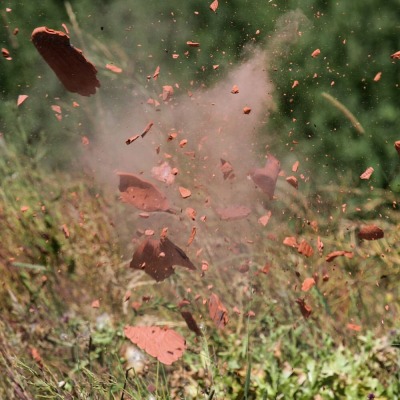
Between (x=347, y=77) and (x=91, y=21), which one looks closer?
(x=347, y=77)

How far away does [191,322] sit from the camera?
2057 millimetres

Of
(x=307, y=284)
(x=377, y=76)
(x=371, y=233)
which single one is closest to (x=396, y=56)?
(x=377, y=76)

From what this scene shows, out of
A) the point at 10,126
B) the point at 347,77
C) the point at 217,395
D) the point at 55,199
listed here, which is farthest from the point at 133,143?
the point at 217,395

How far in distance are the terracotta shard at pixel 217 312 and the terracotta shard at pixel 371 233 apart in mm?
467

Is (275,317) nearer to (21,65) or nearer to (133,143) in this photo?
(133,143)

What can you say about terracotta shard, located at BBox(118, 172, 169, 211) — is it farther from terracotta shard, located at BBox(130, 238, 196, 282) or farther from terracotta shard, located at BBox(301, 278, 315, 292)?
terracotta shard, located at BBox(301, 278, 315, 292)

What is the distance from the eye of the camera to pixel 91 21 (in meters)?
2.87

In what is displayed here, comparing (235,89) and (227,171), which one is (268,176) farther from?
(235,89)

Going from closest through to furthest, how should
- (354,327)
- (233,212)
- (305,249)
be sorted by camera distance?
1. (354,327)
2. (305,249)
3. (233,212)

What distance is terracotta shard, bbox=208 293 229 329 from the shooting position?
204 cm

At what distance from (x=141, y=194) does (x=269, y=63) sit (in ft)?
2.04

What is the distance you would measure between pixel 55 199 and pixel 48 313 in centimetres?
39

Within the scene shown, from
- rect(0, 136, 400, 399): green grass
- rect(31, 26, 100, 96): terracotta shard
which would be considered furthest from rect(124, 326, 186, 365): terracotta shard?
rect(31, 26, 100, 96): terracotta shard

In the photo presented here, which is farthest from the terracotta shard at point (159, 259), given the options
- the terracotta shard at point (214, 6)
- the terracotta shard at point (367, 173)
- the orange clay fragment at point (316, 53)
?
the terracotta shard at point (214, 6)
